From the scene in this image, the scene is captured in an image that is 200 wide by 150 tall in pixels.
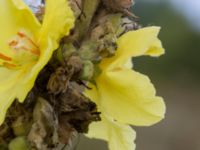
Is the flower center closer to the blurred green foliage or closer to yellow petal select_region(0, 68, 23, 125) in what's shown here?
yellow petal select_region(0, 68, 23, 125)

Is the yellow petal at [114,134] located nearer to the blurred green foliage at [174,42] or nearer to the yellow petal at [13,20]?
the yellow petal at [13,20]

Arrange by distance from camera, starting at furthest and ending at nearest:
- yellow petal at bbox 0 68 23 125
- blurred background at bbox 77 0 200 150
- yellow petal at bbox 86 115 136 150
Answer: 1. blurred background at bbox 77 0 200 150
2. yellow petal at bbox 86 115 136 150
3. yellow petal at bbox 0 68 23 125

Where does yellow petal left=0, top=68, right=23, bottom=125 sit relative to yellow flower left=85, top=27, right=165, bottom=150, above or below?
above

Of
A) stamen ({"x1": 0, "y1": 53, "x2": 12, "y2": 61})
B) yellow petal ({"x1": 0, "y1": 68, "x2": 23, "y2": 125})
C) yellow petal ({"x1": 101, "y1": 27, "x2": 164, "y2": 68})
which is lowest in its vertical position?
yellow petal ({"x1": 101, "y1": 27, "x2": 164, "y2": 68})

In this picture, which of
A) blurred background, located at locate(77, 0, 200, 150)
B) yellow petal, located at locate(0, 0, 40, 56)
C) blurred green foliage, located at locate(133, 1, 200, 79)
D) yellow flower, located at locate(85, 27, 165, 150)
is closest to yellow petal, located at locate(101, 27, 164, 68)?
yellow flower, located at locate(85, 27, 165, 150)

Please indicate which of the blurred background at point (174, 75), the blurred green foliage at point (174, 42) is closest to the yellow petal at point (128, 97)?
the blurred background at point (174, 75)
